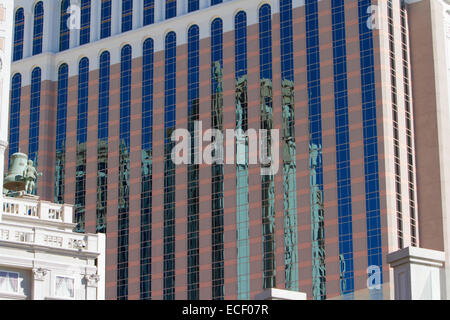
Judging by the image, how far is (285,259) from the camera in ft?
514

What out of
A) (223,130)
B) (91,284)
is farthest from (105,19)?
(91,284)

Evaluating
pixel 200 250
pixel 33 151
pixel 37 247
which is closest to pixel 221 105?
pixel 200 250

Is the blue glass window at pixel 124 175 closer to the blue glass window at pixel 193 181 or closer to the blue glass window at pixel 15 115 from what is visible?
the blue glass window at pixel 193 181

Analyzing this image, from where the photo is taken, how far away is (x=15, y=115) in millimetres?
190125

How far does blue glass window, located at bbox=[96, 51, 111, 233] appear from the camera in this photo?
175m

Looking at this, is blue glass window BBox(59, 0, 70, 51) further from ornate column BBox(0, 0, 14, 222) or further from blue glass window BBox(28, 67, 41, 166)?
ornate column BBox(0, 0, 14, 222)

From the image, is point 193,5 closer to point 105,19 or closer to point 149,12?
point 149,12

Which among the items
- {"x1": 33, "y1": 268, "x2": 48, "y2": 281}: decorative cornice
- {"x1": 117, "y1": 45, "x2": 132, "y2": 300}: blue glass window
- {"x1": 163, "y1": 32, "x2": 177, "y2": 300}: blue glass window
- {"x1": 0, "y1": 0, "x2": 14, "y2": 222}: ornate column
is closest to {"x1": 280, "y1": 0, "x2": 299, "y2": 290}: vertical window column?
{"x1": 163, "y1": 32, "x2": 177, "y2": 300}: blue glass window

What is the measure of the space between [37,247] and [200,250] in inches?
3439

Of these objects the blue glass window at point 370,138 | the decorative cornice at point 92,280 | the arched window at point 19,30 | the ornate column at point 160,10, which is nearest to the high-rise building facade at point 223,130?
the blue glass window at point 370,138

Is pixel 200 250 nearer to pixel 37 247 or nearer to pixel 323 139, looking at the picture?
pixel 323 139

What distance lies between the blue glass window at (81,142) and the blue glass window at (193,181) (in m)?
17.8

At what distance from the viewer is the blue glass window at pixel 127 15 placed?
184 metres

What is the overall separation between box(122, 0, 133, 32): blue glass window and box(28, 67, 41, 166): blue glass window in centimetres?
1625
